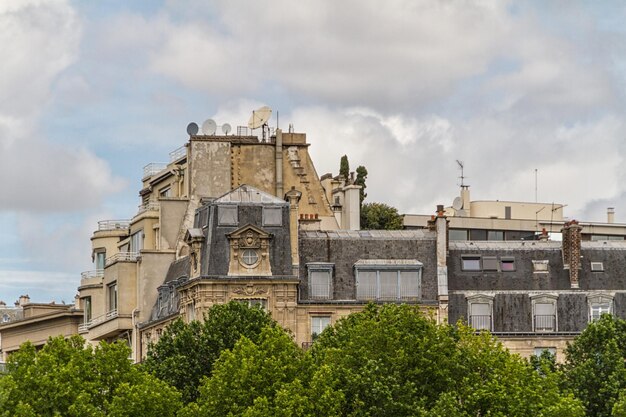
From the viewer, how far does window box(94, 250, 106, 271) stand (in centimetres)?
14980

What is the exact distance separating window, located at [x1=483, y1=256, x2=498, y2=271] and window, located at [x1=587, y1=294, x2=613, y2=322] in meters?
5.67

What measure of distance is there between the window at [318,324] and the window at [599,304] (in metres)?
14.7

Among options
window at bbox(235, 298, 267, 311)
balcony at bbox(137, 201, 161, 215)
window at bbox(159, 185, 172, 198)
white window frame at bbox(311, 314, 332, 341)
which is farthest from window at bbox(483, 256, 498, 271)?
window at bbox(159, 185, 172, 198)

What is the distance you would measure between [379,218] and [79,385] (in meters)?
54.4

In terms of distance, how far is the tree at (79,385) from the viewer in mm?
110562

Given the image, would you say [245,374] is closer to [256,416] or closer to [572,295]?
[256,416]

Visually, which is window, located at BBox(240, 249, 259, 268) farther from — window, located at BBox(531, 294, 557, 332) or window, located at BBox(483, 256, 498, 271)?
window, located at BBox(531, 294, 557, 332)

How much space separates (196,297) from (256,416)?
20213 millimetres

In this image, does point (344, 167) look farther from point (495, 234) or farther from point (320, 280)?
point (320, 280)

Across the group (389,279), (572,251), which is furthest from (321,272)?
(572,251)

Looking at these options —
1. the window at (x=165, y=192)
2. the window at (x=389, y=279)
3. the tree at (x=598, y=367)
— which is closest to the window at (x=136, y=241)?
the window at (x=165, y=192)

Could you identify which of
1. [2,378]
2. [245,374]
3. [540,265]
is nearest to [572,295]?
[540,265]

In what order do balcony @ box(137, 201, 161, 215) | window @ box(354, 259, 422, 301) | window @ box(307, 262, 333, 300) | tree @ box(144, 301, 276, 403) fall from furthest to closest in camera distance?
balcony @ box(137, 201, 161, 215)
window @ box(354, 259, 422, 301)
window @ box(307, 262, 333, 300)
tree @ box(144, 301, 276, 403)

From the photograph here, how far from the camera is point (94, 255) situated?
15088 centimetres
